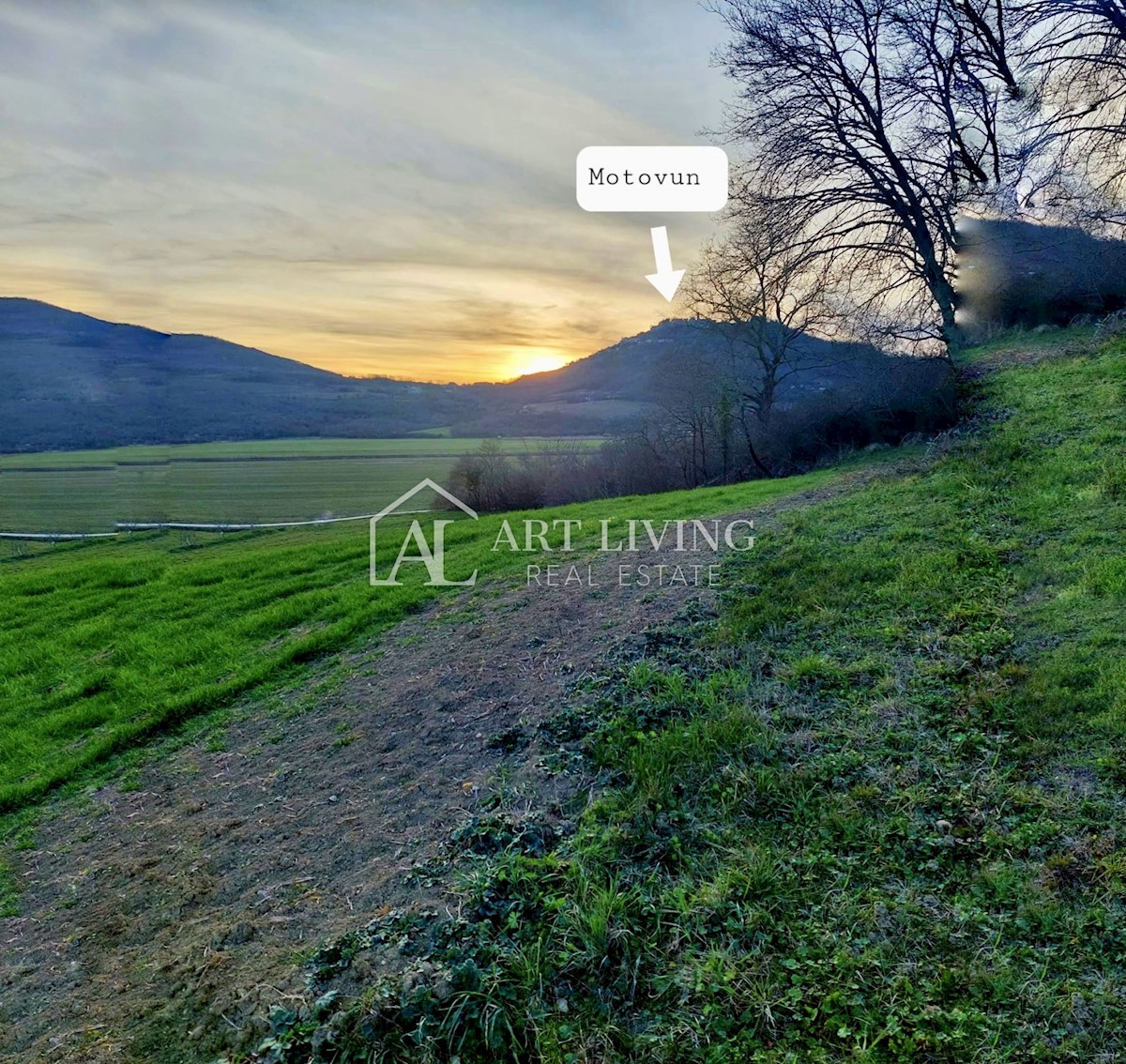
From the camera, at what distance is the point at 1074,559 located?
5.12m

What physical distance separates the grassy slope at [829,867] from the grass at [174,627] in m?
4.23

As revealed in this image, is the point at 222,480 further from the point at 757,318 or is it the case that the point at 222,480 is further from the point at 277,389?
the point at 277,389

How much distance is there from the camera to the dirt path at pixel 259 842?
109 inches

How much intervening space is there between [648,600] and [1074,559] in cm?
357

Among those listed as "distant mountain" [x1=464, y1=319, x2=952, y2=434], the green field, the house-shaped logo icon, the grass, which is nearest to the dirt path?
the grass

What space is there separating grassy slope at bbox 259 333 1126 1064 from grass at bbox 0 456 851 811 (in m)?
4.23

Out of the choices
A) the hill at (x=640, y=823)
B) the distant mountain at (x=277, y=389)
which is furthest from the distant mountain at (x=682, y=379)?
the hill at (x=640, y=823)

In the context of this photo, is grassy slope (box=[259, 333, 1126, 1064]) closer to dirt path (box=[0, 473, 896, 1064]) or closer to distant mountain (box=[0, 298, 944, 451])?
dirt path (box=[0, 473, 896, 1064])

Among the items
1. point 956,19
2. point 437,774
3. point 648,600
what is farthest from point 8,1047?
point 956,19

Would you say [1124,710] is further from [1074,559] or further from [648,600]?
[648,600]

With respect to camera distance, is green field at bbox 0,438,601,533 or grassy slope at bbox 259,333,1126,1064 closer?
grassy slope at bbox 259,333,1126,1064

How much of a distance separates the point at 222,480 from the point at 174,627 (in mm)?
29635

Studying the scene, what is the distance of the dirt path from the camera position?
109 inches

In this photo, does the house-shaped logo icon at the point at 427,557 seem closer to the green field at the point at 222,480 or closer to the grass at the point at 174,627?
the grass at the point at 174,627
